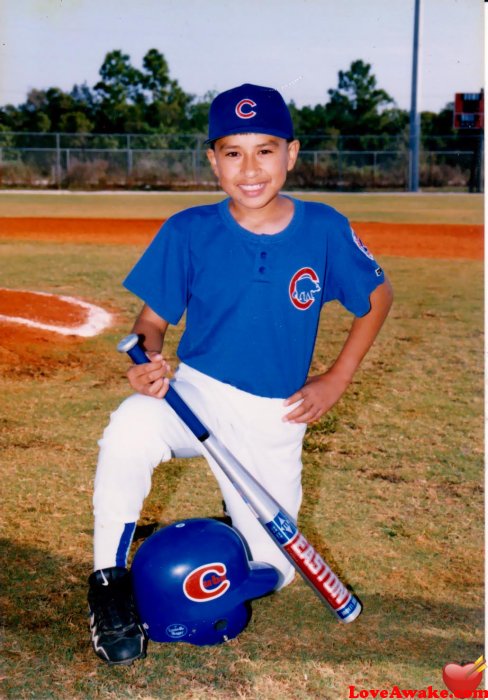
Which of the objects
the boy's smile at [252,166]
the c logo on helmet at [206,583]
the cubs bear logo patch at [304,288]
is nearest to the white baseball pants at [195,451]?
the c logo on helmet at [206,583]

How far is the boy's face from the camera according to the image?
249 centimetres

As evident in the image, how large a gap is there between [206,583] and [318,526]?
36.5 inches

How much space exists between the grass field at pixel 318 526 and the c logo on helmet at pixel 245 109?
148cm

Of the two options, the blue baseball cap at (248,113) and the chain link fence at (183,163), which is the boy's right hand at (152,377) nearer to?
the blue baseball cap at (248,113)

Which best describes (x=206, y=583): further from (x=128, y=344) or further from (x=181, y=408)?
(x=128, y=344)

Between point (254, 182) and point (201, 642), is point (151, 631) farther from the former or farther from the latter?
point (254, 182)

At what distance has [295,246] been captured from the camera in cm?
255

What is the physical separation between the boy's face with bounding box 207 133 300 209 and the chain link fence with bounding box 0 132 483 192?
22.8 metres

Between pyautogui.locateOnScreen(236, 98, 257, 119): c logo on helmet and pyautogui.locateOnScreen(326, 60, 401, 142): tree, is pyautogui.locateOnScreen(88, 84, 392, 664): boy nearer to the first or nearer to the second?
pyautogui.locateOnScreen(236, 98, 257, 119): c logo on helmet

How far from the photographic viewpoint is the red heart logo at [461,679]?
2.19 m

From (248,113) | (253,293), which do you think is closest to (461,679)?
(253,293)

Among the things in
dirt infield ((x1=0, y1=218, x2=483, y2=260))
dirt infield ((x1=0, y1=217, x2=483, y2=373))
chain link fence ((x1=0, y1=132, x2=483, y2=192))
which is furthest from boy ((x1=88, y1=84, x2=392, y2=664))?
chain link fence ((x1=0, y1=132, x2=483, y2=192))

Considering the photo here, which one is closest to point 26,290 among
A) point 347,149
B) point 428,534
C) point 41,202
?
point 428,534

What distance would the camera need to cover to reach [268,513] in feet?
7.64
